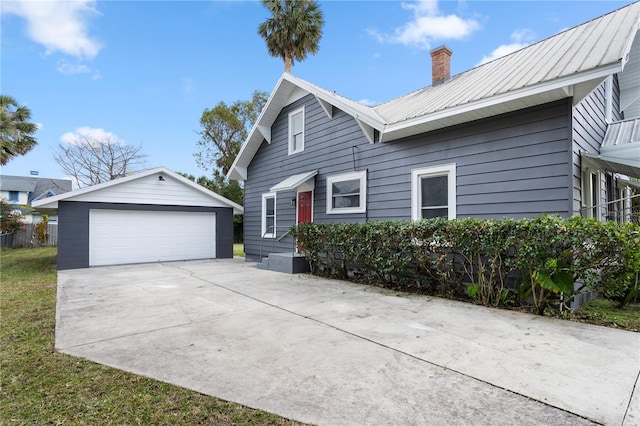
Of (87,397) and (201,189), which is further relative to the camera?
(201,189)

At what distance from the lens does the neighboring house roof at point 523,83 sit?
4.79 meters

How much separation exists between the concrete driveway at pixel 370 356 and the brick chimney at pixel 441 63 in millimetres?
6379

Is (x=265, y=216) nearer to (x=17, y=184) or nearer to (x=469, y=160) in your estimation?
(x=469, y=160)

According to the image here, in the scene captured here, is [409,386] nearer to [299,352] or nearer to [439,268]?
[299,352]

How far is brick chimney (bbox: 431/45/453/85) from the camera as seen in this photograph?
904 cm

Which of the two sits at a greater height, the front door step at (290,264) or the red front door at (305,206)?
the red front door at (305,206)

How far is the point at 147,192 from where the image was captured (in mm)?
12070

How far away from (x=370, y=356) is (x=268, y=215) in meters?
9.32

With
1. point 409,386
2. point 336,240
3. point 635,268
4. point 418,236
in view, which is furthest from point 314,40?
point 409,386

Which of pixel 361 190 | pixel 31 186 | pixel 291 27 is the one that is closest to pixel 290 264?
pixel 361 190

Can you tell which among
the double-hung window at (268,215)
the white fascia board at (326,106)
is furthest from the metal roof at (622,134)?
the double-hung window at (268,215)

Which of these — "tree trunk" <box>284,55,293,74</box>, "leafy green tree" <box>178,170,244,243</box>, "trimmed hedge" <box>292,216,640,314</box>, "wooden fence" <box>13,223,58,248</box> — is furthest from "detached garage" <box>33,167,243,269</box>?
"leafy green tree" <box>178,170,244,243</box>

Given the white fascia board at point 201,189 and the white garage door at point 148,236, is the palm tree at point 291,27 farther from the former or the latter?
the white garage door at point 148,236

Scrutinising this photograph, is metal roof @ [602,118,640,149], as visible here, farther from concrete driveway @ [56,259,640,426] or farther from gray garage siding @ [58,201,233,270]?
gray garage siding @ [58,201,233,270]
